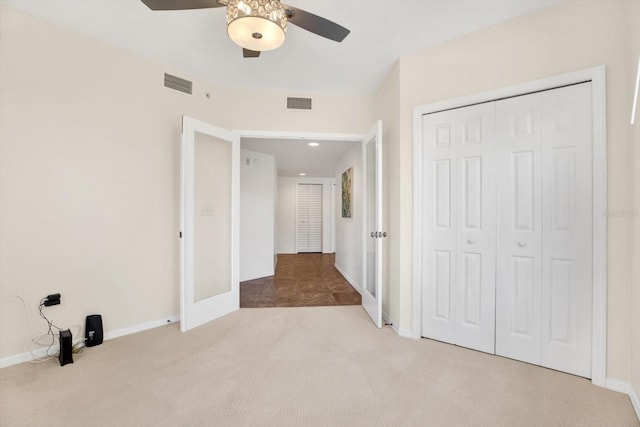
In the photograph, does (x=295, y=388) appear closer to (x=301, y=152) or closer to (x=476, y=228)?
(x=476, y=228)

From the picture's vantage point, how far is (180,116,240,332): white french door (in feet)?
9.00

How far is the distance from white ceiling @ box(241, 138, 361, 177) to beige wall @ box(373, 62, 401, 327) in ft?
3.75

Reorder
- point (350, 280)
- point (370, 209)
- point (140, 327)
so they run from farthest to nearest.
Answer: point (350, 280), point (370, 209), point (140, 327)

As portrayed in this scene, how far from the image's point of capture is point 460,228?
2.41 meters

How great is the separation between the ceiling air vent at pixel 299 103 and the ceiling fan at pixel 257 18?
5.74 ft

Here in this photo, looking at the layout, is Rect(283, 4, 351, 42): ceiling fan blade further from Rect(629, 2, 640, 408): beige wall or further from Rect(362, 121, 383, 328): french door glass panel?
Rect(629, 2, 640, 408): beige wall

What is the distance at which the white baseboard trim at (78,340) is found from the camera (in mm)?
2066

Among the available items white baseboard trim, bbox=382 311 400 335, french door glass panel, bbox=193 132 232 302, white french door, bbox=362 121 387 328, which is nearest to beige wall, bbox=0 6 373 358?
french door glass panel, bbox=193 132 232 302

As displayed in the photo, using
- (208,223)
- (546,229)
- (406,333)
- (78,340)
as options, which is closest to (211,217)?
(208,223)

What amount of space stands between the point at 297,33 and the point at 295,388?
2.74m

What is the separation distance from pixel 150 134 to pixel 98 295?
64.2 inches

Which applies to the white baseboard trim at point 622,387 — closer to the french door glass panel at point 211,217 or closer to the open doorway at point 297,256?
the open doorway at point 297,256

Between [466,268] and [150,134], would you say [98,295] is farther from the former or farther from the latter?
[466,268]

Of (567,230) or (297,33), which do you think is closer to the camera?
(567,230)
